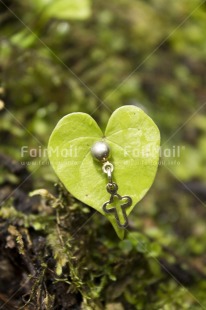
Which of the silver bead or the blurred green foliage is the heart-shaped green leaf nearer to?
the silver bead

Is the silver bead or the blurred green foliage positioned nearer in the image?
the silver bead

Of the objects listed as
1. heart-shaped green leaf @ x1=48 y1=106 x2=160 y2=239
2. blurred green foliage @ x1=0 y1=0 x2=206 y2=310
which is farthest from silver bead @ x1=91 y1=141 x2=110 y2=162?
blurred green foliage @ x1=0 y1=0 x2=206 y2=310

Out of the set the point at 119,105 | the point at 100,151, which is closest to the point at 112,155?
the point at 100,151

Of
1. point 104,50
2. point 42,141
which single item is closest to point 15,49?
point 42,141

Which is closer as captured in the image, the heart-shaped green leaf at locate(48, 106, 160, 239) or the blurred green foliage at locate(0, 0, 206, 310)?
the heart-shaped green leaf at locate(48, 106, 160, 239)

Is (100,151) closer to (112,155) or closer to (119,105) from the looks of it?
(112,155)
